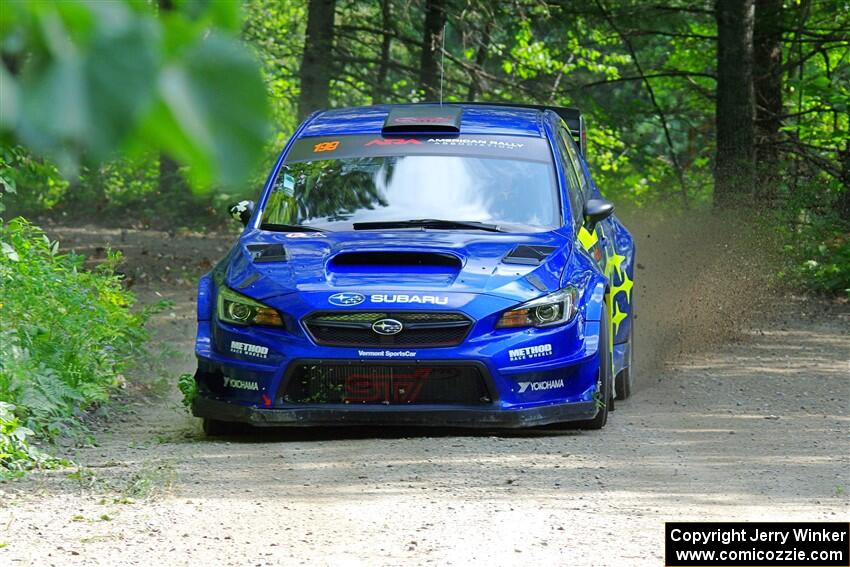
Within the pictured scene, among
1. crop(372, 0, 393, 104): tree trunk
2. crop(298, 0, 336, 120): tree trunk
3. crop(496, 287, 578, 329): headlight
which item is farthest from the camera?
crop(372, 0, 393, 104): tree trunk

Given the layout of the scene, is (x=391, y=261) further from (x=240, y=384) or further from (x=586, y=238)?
(x=586, y=238)

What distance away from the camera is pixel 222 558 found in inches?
196

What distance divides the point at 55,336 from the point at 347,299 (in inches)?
100

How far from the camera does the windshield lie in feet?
27.2

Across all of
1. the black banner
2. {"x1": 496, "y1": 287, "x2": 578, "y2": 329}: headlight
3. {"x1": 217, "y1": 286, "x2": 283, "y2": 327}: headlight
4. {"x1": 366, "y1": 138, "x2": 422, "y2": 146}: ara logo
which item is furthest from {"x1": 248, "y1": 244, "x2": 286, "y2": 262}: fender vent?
the black banner

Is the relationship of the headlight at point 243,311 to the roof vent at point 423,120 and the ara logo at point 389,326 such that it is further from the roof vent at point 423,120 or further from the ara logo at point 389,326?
the roof vent at point 423,120

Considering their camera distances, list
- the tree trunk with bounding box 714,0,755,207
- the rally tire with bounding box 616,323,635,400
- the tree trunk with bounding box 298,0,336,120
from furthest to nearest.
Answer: the tree trunk with bounding box 298,0,336,120
the tree trunk with bounding box 714,0,755,207
the rally tire with bounding box 616,323,635,400

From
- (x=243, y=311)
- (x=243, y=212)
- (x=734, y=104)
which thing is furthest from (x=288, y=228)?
(x=734, y=104)

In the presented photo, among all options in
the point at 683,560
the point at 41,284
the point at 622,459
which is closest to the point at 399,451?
the point at 622,459

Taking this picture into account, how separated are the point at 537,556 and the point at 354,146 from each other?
4317 millimetres

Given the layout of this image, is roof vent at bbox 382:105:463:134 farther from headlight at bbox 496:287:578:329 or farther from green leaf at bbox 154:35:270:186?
green leaf at bbox 154:35:270:186

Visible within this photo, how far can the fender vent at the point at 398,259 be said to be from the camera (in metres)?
7.58

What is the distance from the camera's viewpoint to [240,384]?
24.7 ft

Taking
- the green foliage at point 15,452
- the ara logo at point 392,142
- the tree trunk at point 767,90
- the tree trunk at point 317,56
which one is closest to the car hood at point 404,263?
the ara logo at point 392,142
